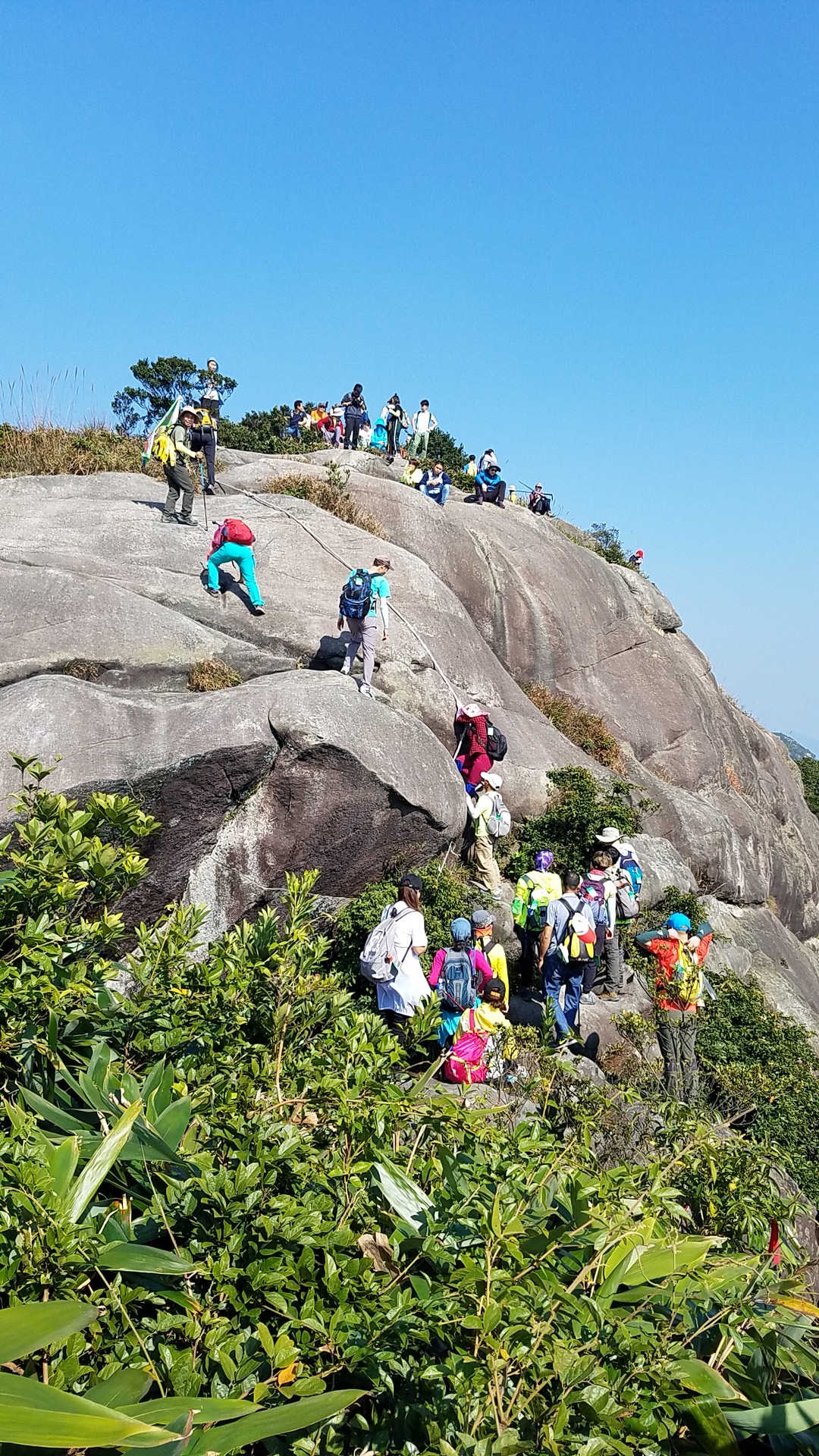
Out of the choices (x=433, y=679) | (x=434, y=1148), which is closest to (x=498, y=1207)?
(x=434, y=1148)

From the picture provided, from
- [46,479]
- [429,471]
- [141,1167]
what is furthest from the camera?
[429,471]

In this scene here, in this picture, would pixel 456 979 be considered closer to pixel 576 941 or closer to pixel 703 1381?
pixel 576 941

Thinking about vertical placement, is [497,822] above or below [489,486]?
below

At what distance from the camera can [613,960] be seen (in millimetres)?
11188

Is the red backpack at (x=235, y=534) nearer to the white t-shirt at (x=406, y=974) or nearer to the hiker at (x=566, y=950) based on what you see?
the hiker at (x=566, y=950)

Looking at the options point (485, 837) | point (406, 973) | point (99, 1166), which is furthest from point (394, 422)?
point (99, 1166)

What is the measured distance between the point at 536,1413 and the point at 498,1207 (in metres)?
0.40

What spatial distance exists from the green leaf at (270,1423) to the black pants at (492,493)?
77.5 feet

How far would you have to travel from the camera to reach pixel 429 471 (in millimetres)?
22828

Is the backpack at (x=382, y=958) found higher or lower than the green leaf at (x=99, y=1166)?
lower

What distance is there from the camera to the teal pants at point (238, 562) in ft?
42.4

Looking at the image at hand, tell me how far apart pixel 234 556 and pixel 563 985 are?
288 inches

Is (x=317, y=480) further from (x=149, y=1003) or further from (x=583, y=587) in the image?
(x=149, y=1003)

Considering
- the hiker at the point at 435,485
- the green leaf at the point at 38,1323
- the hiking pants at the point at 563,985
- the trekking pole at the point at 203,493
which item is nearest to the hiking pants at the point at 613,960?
the hiking pants at the point at 563,985
